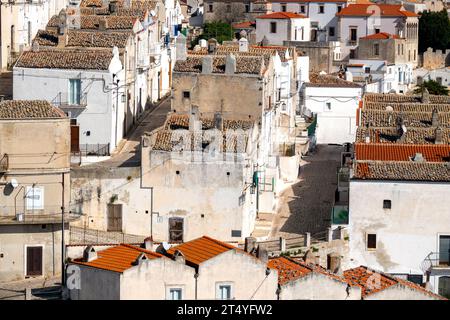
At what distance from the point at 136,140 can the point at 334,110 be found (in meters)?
17.8

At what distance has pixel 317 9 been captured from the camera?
96875mm

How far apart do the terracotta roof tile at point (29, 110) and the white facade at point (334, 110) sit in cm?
2301

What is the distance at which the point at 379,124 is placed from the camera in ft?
204

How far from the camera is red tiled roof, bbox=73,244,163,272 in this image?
42.3m

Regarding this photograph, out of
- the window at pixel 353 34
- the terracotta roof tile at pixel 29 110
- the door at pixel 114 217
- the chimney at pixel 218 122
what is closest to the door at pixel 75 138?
the door at pixel 114 217

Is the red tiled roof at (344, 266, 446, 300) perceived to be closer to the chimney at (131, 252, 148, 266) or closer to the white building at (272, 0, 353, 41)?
the chimney at (131, 252, 148, 266)

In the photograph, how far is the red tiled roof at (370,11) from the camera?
95.4 m

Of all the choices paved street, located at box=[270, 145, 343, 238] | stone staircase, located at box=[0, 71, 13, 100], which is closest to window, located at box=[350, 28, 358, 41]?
paved street, located at box=[270, 145, 343, 238]

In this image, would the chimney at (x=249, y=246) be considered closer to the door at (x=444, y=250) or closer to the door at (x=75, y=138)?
the door at (x=444, y=250)

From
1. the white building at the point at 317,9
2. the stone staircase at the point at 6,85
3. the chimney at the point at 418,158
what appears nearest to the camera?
the chimney at the point at 418,158

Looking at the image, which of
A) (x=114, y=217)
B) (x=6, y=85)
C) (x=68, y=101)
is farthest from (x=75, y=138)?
(x=6, y=85)

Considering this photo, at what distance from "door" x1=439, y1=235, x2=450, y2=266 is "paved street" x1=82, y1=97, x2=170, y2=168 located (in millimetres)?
9848
